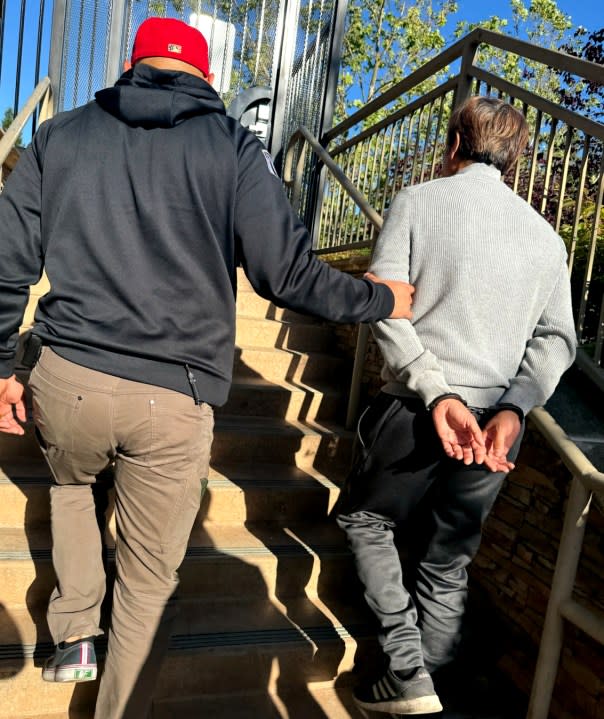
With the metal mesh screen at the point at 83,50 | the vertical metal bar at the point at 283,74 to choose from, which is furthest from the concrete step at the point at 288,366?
the vertical metal bar at the point at 283,74

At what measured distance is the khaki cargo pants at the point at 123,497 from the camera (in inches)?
60.2

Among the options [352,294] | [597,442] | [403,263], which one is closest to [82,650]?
[352,294]

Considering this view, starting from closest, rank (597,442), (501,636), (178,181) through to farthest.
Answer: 1. (178,181)
2. (597,442)
3. (501,636)

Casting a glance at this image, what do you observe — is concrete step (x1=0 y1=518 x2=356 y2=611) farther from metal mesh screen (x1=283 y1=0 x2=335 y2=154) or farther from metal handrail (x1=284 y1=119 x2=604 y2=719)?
metal mesh screen (x1=283 y1=0 x2=335 y2=154)

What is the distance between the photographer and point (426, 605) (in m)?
1.89

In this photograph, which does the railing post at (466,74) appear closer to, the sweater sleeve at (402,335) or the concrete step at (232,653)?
the sweater sleeve at (402,335)

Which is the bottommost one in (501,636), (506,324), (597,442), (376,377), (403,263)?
(501,636)

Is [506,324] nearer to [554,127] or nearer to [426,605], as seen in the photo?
[426,605]

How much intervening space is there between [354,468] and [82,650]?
0.91 metres

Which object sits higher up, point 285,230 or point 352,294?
point 285,230

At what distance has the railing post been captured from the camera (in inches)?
123

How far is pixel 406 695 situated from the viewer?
1.73m

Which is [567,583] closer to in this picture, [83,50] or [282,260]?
[282,260]

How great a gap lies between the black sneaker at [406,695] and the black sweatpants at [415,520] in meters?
0.03
